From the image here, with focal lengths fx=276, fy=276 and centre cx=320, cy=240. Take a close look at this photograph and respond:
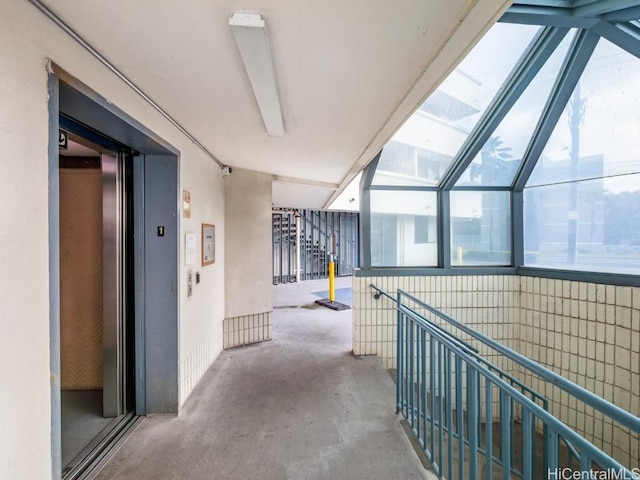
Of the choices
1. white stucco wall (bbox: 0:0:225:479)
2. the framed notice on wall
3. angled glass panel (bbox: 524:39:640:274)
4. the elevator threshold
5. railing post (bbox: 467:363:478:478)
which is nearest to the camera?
white stucco wall (bbox: 0:0:225:479)

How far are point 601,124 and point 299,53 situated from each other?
3084mm

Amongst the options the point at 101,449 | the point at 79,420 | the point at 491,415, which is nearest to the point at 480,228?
the point at 491,415

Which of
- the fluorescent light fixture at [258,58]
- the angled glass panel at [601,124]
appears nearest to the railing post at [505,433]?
the fluorescent light fixture at [258,58]

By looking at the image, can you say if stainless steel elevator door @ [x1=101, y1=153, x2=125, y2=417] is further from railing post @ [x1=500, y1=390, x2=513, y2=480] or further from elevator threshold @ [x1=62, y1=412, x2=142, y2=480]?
railing post @ [x1=500, y1=390, x2=513, y2=480]

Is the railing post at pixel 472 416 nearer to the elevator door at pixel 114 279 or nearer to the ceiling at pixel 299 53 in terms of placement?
the ceiling at pixel 299 53

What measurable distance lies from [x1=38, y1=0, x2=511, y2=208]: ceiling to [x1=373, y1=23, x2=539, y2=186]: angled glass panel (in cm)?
106

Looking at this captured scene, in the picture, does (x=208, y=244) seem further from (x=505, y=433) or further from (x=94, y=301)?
(x=505, y=433)

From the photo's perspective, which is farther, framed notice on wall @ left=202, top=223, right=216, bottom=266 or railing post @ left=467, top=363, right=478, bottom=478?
framed notice on wall @ left=202, top=223, right=216, bottom=266

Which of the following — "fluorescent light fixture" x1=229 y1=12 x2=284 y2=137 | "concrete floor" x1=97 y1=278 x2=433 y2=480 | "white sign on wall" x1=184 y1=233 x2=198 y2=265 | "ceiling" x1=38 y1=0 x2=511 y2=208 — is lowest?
"concrete floor" x1=97 y1=278 x2=433 y2=480

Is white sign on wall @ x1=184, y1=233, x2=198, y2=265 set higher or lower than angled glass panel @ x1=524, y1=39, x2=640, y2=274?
lower

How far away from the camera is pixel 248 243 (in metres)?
3.57

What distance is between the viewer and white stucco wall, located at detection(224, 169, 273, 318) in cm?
347

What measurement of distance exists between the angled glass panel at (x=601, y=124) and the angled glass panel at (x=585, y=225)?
0.14 meters

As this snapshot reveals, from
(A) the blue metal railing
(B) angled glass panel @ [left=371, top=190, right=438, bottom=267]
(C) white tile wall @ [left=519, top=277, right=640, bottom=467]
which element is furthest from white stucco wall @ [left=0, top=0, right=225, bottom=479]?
(C) white tile wall @ [left=519, top=277, right=640, bottom=467]
